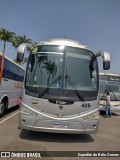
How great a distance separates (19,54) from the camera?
23.2 ft

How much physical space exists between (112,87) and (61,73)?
935cm

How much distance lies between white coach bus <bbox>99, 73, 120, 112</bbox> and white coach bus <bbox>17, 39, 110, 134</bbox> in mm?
7758

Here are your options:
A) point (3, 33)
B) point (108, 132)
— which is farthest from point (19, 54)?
point (3, 33)

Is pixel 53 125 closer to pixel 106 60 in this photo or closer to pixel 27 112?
pixel 27 112

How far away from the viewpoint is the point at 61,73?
7.03 meters

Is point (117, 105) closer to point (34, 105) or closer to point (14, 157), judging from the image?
point (34, 105)

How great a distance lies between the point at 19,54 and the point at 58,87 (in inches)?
66.2

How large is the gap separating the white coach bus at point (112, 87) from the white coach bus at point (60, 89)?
776 cm

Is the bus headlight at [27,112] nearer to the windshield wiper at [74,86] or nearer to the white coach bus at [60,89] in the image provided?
the white coach bus at [60,89]

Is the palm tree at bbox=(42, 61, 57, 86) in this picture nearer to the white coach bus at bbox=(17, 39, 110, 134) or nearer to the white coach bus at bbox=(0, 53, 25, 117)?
the white coach bus at bbox=(17, 39, 110, 134)

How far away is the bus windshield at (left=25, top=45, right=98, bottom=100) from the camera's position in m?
6.80

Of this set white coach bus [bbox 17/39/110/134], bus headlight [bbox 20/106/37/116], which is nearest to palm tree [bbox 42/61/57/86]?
white coach bus [bbox 17/39/110/134]

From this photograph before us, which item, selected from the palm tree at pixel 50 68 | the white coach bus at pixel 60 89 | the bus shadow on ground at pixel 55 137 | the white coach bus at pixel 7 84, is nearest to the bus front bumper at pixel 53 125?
the white coach bus at pixel 60 89

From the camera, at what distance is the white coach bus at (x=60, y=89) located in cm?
663
